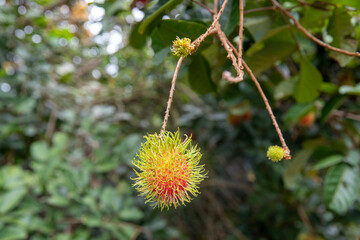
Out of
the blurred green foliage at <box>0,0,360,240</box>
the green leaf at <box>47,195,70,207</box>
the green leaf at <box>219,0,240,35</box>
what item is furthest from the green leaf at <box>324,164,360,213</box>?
the green leaf at <box>47,195,70,207</box>

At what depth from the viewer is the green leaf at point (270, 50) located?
36.5 inches

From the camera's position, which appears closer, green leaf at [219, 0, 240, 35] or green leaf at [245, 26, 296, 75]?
green leaf at [219, 0, 240, 35]

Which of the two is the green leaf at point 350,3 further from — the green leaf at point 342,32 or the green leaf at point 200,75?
the green leaf at point 200,75

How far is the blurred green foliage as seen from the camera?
912mm

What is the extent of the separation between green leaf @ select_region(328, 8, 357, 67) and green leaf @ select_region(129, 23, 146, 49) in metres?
0.56

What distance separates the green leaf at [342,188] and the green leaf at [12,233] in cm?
105

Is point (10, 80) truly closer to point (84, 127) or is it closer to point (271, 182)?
point (84, 127)

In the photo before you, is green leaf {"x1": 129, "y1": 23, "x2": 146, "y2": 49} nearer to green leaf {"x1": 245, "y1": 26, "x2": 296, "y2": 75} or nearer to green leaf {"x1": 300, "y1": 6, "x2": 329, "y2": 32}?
green leaf {"x1": 245, "y1": 26, "x2": 296, "y2": 75}

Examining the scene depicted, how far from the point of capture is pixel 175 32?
2.37 ft

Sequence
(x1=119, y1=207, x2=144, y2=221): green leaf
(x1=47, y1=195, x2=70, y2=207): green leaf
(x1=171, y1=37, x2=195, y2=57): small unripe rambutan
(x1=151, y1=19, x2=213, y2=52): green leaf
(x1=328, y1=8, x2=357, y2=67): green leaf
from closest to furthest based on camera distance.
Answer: (x1=171, y1=37, x2=195, y2=57): small unripe rambutan < (x1=151, y1=19, x2=213, y2=52): green leaf < (x1=328, y1=8, x2=357, y2=67): green leaf < (x1=47, y1=195, x2=70, y2=207): green leaf < (x1=119, y1=207, x2=144, y2=221): green leaf

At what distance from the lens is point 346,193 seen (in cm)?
103

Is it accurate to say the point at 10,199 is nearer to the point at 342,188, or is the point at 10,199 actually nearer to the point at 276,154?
the point at 276,154

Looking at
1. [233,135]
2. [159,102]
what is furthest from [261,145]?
[159,102]

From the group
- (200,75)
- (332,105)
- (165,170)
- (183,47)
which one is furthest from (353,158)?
(183,47)
